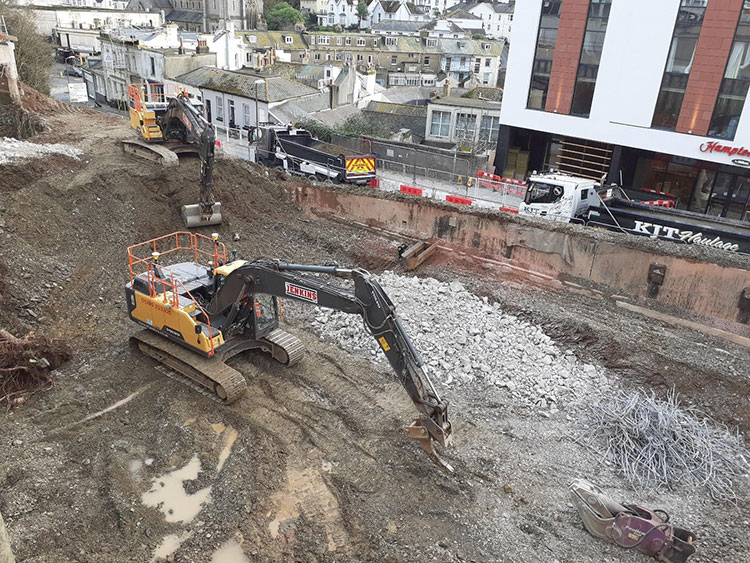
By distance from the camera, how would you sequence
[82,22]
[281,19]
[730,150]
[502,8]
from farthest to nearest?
[502,8]
[281,19]
[82,22]
[730,150]

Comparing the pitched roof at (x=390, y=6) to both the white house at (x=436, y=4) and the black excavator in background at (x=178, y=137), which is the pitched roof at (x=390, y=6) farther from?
the black excavator in background at (x=178, y=137)

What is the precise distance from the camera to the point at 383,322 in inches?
353

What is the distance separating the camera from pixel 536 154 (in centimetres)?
2803

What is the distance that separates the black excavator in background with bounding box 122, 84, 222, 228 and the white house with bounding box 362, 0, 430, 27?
89483 mm

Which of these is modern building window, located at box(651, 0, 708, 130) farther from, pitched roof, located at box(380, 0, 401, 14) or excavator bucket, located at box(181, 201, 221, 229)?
pitched roof, located at box(380, 0, 401, 14)

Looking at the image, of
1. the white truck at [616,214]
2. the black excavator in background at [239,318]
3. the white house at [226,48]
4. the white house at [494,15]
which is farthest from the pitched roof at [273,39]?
the black excavator in background at [239,318]

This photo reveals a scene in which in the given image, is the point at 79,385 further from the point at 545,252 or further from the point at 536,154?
the point at 536,154

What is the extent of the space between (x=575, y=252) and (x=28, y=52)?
31251mm

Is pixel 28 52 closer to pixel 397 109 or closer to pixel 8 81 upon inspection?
pixel 8 81

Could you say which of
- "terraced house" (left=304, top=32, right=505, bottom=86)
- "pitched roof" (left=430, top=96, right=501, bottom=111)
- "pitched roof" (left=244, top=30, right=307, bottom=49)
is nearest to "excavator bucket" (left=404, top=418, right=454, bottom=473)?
"pitched roof" (left=430, top=96, right=501, bottom=111)

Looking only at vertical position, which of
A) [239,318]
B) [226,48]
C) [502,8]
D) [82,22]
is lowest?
[239,318]

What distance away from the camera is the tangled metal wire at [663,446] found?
9945mm

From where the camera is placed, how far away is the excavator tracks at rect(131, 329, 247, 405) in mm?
11031

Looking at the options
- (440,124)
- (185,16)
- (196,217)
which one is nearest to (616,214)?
(196,217)
